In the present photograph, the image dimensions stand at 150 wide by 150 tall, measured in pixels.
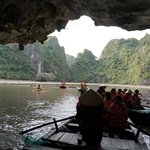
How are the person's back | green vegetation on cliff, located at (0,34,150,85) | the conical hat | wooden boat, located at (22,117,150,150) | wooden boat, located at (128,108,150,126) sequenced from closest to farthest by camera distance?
the conical hat → wooden boat, located at (22,117,150,150) → the person's back → wooden boat, located at (128,108,150,126) → green vegetation on cliff, located at (0,34,150,85)

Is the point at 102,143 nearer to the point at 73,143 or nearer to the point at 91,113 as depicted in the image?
the point at 73,143

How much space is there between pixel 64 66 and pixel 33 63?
68.1 feet

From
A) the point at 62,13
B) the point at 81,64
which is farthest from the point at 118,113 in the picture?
the point at 81,64

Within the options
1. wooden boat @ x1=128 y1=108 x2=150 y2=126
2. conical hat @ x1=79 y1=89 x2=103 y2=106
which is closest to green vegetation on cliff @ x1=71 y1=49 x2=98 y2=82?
wooden boat @ x1=128 y1=108 x2=150 y2=126

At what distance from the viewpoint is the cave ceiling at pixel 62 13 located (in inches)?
315

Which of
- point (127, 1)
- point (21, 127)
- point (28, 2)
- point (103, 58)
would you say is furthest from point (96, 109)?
point (103, 58)

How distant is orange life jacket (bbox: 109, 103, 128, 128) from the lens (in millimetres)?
6598

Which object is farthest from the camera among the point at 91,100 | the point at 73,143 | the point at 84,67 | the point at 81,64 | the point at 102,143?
the point at 81,64

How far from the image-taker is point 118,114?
6637mm

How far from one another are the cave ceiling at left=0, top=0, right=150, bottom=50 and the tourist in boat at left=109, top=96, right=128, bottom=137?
12.3 ft

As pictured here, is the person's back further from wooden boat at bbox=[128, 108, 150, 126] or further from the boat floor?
wooden boat at bbox=[128, 108, 150, 126]

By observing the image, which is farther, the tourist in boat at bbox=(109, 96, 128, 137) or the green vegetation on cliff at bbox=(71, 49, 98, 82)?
the green vegetation on cliff at bbox=(71, 49, 98, 82)

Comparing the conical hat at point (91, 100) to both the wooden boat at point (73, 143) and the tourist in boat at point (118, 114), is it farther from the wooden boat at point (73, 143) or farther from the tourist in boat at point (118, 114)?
the tourist in boat at point (118, 114)

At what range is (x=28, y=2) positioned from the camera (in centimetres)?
805
